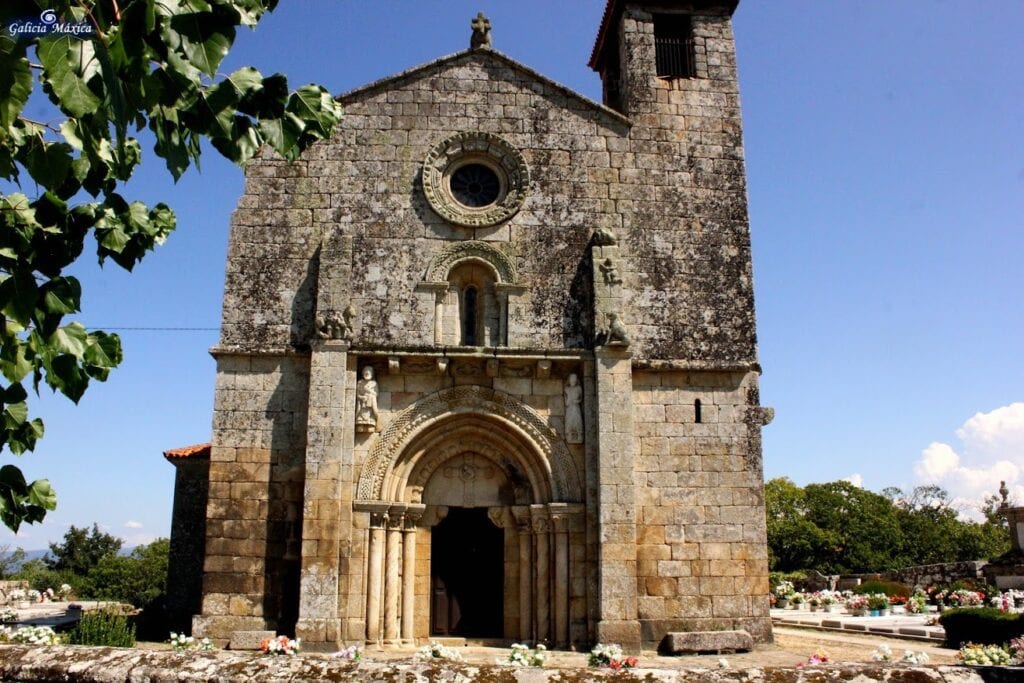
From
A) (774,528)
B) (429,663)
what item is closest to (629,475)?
(429,663)

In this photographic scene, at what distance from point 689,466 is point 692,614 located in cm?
220

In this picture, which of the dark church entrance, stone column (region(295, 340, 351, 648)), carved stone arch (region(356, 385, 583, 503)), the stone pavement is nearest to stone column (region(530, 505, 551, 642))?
carved stone arch (region(356, 385, 583, 503))

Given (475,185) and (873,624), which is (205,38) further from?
(873,624)

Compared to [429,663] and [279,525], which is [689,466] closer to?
[279,525]

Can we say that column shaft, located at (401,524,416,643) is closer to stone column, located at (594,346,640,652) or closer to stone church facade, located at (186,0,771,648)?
stone church facade, located at (186,0,771,648)

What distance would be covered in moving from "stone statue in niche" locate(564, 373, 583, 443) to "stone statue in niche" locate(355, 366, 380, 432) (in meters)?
2.91

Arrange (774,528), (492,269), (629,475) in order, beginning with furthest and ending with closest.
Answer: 1. (774,528)
2. (492,269)
3. (629,475)

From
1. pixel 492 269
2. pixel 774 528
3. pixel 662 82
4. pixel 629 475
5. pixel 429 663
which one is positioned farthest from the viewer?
pixel 774 528

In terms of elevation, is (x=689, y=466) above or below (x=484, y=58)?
below

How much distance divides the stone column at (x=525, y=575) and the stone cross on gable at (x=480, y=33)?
7878 mm

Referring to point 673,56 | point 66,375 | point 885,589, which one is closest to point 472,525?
point 673,56

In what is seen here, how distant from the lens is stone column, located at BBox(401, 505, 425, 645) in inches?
527

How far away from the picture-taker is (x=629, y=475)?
13180 mm

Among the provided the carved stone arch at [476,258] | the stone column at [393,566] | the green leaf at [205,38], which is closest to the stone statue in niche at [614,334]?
the carved stone arch at [476,258]
